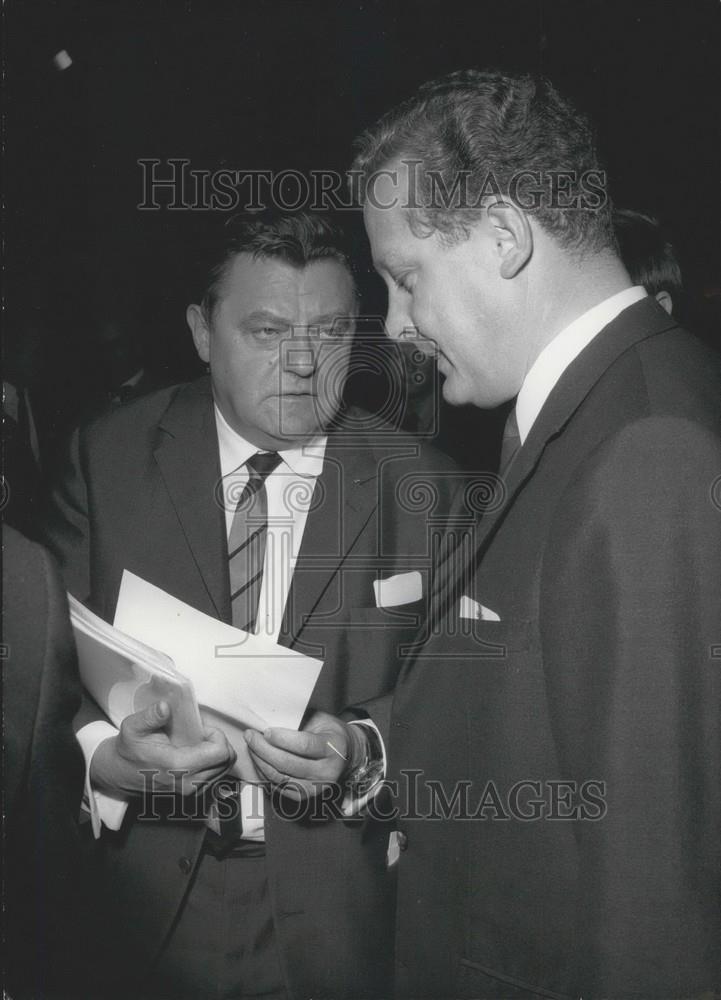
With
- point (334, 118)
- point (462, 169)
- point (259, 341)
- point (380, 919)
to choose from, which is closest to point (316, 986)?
point (380, 919)

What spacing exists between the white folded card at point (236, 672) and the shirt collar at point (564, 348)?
516mm

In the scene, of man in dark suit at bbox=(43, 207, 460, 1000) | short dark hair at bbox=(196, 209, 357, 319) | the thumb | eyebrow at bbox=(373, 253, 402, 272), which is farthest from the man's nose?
the thumb

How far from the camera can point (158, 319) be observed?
144 cm

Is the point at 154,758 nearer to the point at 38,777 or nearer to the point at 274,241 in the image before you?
the point at 38,777

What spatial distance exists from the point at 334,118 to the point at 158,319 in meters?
0.45

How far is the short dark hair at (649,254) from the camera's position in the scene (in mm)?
1517

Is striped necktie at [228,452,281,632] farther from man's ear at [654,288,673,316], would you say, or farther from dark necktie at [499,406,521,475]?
man's ear at [654,288,673,316]

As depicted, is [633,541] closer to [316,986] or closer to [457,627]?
[457,627]

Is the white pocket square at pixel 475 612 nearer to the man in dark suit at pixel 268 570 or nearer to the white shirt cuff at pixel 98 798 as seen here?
the man in dark suit at pixel 268 570

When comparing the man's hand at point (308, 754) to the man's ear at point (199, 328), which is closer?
the man's hand at point (308, 754)

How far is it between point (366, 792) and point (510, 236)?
0.91m

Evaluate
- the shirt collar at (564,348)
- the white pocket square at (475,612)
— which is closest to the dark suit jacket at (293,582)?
the white pocket square at (475,612)

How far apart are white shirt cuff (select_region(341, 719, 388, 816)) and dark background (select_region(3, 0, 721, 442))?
70 cm

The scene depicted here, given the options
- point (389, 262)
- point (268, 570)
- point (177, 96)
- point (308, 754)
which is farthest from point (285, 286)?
point (308, 754)
